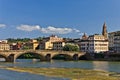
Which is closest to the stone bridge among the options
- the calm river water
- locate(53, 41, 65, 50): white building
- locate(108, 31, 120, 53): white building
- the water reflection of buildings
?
the calm river water

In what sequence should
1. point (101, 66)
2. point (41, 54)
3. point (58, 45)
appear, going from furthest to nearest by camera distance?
point (58, 45) → point (41, 54) → point (101, 66)

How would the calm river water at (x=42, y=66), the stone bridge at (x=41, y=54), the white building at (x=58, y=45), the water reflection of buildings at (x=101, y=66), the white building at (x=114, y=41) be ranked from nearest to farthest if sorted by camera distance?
the calm river water at (x=42, y=66) < the water reflection of buildings at (x=101, y=66) < the stone bridge at (x=41, y=54) < the white building at (x=114, y=41) < the white building at (x=58, y=45)

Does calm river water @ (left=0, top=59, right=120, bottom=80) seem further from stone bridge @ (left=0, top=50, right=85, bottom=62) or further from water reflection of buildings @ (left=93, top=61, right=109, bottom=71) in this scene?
stone bridge @ (left=0, top=50, right=85, bottom=62)

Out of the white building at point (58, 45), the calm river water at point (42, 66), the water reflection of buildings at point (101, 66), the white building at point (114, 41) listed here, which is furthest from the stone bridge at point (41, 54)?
the white building at point (58, 45)

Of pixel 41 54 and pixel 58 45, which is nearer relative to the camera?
pixel 41 54

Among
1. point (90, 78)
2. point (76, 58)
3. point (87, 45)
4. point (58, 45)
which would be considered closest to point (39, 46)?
point (58, 45)

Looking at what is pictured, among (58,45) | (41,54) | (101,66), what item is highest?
(58,45)

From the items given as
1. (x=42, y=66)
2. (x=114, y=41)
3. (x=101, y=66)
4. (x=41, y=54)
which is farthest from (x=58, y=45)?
(x=42, y=66)

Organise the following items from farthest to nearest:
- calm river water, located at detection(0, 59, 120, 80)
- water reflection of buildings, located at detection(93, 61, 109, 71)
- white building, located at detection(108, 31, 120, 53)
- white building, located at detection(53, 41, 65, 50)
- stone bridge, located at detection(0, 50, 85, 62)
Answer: white building, located at detection(53, 41, 65, 50) → white building, located at detection(108, 31, 120, 53) → stone bridge, located at detection(0, 50, 85, 62) → water reflection of buildings, located at detection(93, 61, 109, 71) → calm river water, located at detection(0, 59, 120, 80)

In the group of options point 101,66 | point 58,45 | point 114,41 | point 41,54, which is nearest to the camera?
point 101,66

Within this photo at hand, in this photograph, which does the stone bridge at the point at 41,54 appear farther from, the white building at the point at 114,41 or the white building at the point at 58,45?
the white building at the point at 58,45

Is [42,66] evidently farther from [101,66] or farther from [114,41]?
[114,41]

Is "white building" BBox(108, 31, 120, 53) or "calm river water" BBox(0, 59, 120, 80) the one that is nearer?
"calm river water" BBox(0, 59, 120, 80)

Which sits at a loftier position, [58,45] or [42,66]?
[58,45]
